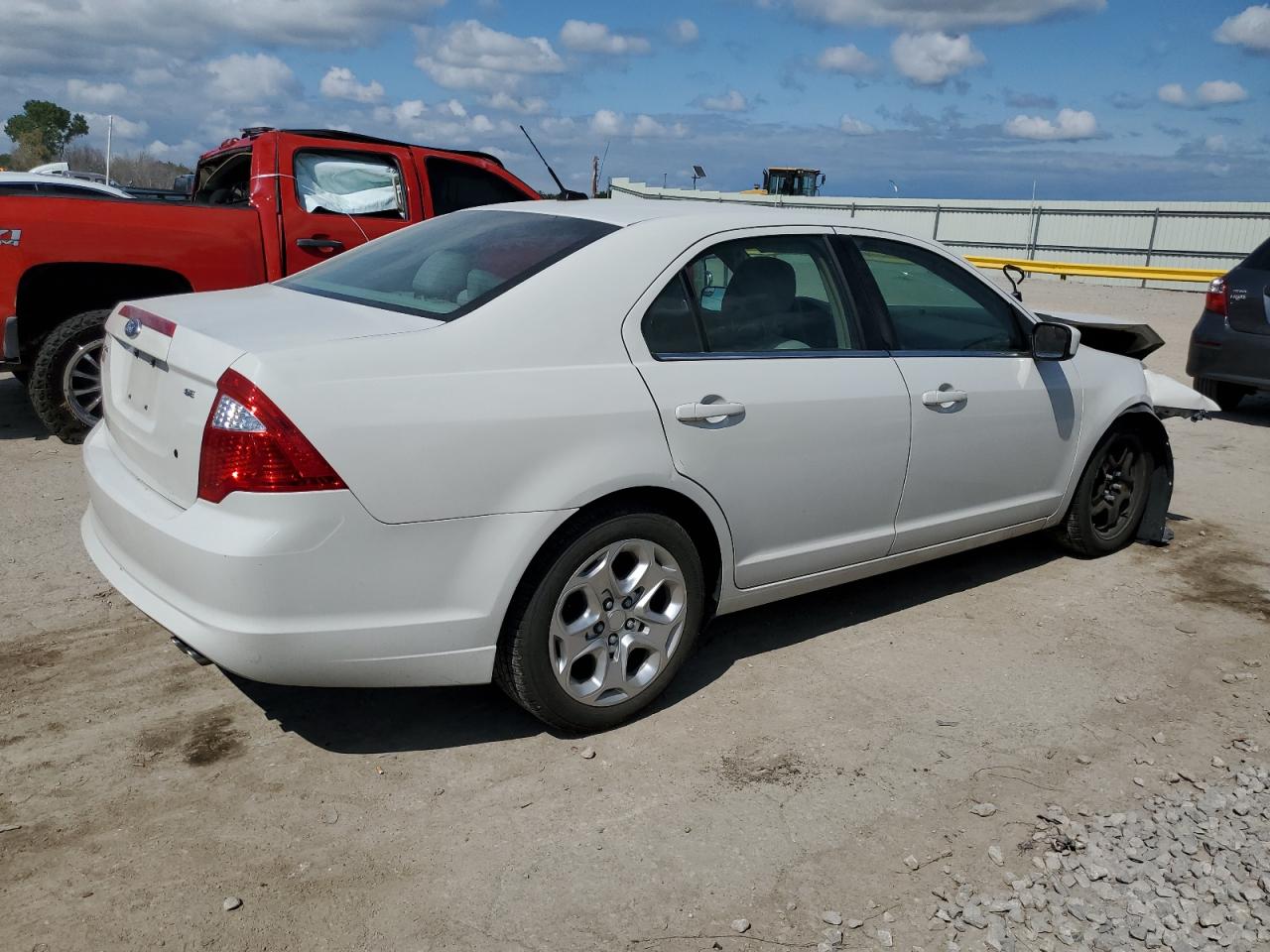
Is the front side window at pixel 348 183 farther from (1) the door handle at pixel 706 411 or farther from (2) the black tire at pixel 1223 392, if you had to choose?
(2) the black tire at pixel 1223 392

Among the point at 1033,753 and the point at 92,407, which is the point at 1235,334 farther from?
the point at 92,407

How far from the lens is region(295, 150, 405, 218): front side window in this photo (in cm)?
752

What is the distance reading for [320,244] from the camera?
731 cm

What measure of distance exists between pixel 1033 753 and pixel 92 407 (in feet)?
19.5

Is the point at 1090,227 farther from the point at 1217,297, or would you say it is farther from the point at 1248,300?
the point at 1248,300

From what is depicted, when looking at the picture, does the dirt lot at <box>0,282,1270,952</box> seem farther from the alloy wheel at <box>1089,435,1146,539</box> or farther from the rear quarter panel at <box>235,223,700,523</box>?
the rear quarter panel at <box>235,223,700,523</box>

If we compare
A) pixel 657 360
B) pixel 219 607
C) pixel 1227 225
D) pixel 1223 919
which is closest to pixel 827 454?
pixel 657 360

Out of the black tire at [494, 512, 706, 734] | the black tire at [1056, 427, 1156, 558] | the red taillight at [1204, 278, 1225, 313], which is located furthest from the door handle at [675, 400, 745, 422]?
the red taillight at [1204, 278, 1225, 313]

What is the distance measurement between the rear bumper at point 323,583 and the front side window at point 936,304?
193 cm

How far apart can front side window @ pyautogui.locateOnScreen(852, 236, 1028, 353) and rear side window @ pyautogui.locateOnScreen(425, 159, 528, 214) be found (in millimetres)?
3998

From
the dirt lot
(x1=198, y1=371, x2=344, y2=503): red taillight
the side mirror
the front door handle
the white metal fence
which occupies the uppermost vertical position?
the white metal fence

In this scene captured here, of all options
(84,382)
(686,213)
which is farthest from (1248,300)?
(84,382)

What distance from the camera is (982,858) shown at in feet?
9.93

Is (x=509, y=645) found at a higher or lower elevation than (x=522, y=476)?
lower
